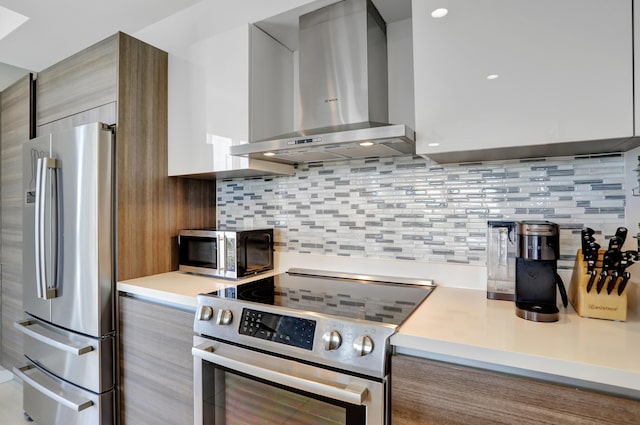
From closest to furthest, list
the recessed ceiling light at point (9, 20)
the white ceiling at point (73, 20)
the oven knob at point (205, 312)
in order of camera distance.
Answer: the oven knob at point (205, 312)
the white ceiling at point (73, 20)
the recessed ceiling light at point (9, 20)

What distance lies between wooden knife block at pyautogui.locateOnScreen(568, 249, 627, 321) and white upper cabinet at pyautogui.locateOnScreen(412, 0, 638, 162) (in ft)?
1.44

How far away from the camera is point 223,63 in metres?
1.73

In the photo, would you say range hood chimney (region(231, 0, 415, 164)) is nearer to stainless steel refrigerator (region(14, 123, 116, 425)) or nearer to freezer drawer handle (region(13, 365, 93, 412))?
stainless steel refrigerator (region(14, 123, 116, 425))

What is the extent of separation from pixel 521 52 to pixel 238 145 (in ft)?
4.00

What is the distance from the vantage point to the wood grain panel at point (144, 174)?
1741 mm

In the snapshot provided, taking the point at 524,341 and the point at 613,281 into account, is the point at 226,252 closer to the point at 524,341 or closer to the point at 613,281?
the point at 524,341

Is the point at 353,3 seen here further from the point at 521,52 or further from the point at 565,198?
the point at 565,198

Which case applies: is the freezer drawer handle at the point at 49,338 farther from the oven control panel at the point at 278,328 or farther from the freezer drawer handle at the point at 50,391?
the oven control panel at the point at 278,328

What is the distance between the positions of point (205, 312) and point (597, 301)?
139 centimetres

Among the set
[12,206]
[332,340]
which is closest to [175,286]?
[332,340]

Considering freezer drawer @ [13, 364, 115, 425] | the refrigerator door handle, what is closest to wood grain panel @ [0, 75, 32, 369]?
freezer drawer @ [13, 364, 115, 425]

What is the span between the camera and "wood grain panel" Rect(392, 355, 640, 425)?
76 centimetres

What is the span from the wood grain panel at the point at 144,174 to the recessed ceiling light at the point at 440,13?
1539 millimetres

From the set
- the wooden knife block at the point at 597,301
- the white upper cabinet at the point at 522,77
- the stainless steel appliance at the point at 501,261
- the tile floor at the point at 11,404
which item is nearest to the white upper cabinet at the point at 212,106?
the white upper cabinet at the point at 522,77
